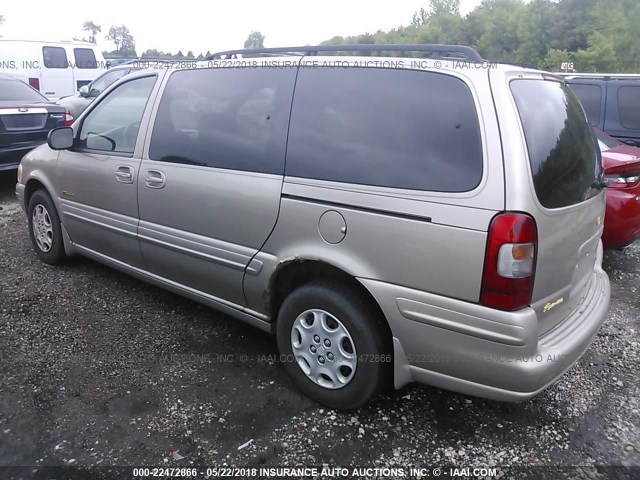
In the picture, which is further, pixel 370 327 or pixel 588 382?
pixel 588 382

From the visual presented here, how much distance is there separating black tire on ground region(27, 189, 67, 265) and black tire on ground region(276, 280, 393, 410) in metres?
2.70

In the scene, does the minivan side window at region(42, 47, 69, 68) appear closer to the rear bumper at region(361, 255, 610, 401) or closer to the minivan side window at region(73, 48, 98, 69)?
the minivan side window at region(73, 48, 98, 69)

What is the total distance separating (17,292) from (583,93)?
739 cm

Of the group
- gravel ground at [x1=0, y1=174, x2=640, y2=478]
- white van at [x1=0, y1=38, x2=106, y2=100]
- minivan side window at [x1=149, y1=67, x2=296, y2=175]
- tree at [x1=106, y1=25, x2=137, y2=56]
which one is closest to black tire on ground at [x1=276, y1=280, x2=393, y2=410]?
gravel ground at [x1=0, y1=174, x2=640, y2=478]

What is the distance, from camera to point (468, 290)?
87.9 inches

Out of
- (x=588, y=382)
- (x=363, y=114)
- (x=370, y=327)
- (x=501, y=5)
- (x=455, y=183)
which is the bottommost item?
(x=588, y=382)

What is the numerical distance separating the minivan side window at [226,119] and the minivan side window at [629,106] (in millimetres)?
6150

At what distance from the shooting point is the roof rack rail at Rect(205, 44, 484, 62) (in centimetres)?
251

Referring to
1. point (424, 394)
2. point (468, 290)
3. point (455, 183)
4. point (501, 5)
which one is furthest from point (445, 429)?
point (501, 5)

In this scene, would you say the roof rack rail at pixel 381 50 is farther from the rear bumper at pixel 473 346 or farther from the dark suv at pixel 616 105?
the dark suv at pixel 616 105

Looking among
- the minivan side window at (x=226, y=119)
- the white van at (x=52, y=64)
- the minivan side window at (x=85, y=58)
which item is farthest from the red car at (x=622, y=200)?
the minivan side window at (x=85, y=58)

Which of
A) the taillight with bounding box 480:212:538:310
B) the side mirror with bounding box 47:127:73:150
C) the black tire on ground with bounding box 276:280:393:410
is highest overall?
the side mirror with bounding box 47:127:73:150

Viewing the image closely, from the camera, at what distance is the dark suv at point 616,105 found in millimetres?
7207

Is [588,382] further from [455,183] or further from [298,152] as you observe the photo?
[298,152]
